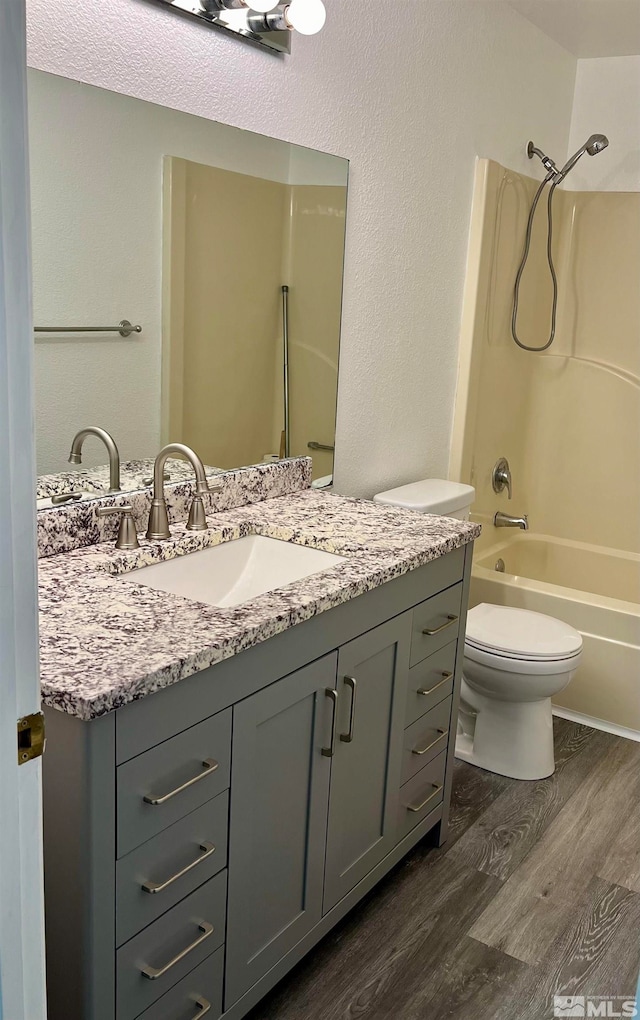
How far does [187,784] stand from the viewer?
55.6 inches

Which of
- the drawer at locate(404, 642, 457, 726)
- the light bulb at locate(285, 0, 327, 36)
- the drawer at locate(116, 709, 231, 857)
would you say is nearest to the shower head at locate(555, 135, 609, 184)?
the light bulb at locate(285, 0, 327, 36)

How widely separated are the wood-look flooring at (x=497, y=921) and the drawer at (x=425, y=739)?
0.99 feet

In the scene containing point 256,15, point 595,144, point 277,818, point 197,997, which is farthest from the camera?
point 595,144

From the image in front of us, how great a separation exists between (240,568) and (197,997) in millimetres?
858

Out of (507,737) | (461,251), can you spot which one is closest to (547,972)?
(507,737)

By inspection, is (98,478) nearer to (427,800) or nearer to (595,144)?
(427,800)

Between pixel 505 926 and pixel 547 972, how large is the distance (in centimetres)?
16

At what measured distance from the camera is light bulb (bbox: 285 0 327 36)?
1.95 meters

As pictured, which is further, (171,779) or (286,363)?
(286,363)

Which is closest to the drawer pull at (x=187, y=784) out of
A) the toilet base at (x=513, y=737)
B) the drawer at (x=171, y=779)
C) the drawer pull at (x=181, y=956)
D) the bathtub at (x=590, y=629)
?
the drawer at (x=171, y=779)

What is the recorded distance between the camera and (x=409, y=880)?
2.26 meters

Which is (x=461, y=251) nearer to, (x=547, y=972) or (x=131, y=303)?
(x=131, y=303)

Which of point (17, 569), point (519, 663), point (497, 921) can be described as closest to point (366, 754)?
point (497, 921)

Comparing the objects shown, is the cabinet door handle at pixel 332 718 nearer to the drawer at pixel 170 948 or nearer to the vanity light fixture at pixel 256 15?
the drawer at pixel 170 948
